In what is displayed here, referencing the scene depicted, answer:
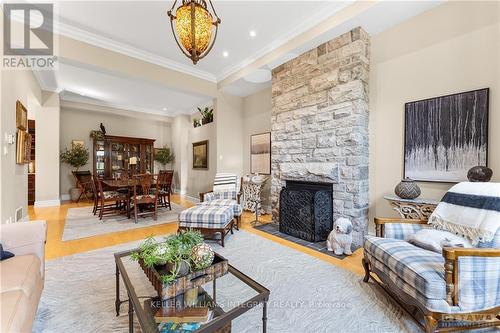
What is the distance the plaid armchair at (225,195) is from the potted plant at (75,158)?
4.83 meters

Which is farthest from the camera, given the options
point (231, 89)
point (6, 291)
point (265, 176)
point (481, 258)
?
point (231, 89)

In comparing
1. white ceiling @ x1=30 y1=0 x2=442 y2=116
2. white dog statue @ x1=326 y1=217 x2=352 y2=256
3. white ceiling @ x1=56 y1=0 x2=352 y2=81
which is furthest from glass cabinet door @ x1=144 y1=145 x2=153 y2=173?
white dog statue @ x1=326 y1=217 x2=352 y2=256

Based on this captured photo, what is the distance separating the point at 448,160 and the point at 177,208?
5.14 meters

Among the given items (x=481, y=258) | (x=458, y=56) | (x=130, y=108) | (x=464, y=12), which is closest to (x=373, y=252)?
(x=481, y=258)

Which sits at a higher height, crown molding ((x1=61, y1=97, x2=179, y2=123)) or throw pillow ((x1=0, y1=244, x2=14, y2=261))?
crown molding ((x1=61, y1=97, x2=179, y2=123))

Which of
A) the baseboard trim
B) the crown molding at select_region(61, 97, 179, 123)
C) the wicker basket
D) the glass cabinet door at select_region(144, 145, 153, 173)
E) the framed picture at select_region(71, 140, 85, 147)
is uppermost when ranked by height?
the crown molding at select_region(61, 97, 179, 123)

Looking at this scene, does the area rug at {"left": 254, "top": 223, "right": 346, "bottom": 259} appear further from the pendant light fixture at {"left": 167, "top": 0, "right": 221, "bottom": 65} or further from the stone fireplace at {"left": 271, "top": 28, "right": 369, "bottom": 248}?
the pendant light fixture at {"left": 167, "top": 0, "right": 221, "bottom": 65}

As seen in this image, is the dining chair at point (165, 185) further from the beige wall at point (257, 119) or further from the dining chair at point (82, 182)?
the dining chair at point (82, 182)

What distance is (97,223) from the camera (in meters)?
4.03

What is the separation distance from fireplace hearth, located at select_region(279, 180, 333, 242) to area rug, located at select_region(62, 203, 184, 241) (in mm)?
2347

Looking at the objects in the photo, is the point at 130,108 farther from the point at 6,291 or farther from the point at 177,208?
the point at 6,291

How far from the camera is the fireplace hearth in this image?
10.2 feet

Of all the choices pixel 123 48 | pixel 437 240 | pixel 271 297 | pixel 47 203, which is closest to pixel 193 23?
pixel 271 297

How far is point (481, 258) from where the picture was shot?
1.34 metres
